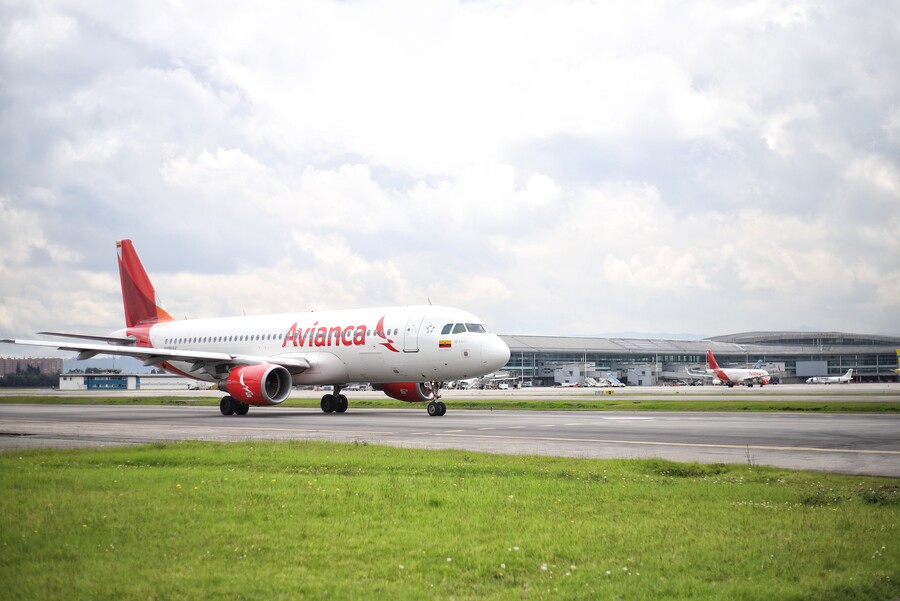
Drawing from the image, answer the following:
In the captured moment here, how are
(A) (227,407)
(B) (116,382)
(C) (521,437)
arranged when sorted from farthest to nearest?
(B) (116,382) → (A) (227,407) → (C) (521,437)

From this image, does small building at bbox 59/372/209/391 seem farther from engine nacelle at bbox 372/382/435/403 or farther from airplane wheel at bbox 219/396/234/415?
engine nacelle at bbox 372/382/435/403

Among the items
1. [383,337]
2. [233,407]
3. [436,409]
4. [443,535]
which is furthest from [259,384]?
[443,535]

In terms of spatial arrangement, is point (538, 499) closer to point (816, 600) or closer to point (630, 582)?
point (630, 582)

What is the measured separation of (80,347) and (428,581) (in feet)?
112

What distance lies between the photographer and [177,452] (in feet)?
50.2

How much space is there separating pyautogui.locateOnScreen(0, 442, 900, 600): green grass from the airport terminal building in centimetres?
13474

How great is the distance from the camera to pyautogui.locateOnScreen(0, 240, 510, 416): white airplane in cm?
3347

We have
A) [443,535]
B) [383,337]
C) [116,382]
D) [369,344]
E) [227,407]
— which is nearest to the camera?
[443,535]

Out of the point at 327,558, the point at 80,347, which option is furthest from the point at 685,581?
the point at 80,347

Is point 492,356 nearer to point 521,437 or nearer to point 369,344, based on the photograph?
point 369,344

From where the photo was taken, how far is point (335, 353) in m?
36.7

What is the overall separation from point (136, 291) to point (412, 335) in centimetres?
2201

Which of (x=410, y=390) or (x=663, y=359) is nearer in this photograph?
(x=410, y=390)

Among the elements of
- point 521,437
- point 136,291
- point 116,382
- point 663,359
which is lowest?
point 116,382
